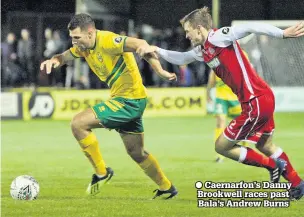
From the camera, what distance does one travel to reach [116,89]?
32.3 feet

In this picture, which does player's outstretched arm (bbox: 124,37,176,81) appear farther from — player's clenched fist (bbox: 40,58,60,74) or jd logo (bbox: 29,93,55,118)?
jd logo (bbox: 29,93,55,118)

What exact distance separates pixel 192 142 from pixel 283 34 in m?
8.27

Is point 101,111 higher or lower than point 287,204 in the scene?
higher

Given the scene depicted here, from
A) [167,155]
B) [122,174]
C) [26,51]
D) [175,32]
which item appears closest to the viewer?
[122,174]

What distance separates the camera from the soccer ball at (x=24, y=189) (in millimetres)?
9867

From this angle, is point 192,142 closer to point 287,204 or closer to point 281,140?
point 281,140

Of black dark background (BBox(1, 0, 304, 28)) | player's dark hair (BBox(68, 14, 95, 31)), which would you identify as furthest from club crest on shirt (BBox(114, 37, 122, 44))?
black dark background (BBox(1, 0, 304, 28))

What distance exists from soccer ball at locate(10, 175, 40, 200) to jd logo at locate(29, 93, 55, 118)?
39.6 feet

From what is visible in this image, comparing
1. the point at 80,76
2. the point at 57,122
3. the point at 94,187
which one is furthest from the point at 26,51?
the point at 94,187

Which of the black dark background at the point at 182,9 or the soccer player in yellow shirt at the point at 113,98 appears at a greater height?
the black dark background at the point at 182,9

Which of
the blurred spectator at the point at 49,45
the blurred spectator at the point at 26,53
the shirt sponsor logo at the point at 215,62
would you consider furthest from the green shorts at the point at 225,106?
the blurred spectator at the point at 49,45

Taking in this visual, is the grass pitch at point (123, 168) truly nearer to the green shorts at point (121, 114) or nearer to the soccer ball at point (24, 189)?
the soccer ball at point (24, 189)

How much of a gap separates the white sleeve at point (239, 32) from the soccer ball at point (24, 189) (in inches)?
97.7

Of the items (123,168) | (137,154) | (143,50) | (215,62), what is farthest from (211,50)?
(123,168)
